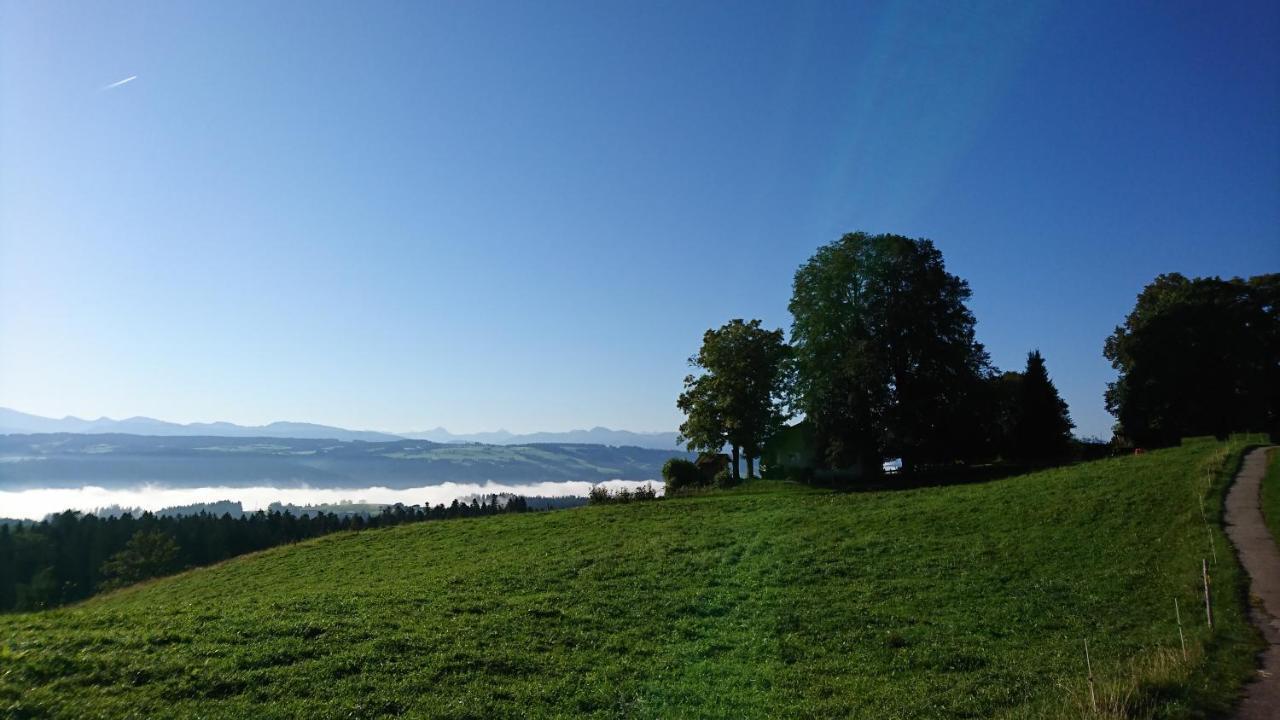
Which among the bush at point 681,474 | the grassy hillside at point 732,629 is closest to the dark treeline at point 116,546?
the bush at point 681,474

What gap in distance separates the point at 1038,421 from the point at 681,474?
2915 cm

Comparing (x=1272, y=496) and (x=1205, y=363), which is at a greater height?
(x=1205, y=363)

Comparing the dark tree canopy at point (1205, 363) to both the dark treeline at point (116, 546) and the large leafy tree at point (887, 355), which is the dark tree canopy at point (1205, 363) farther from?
the dark treeline at point (116, 546)

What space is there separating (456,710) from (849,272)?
4513 cm

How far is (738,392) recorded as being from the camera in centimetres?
5750

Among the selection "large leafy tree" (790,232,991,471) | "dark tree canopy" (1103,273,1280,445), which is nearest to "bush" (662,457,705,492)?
"large leafy tree" (790,232,991,471)

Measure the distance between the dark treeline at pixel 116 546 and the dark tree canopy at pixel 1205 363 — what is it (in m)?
66.3

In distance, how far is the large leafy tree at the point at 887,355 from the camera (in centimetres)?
4647

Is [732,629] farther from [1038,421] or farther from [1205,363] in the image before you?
[1205,363]

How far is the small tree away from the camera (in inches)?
2810

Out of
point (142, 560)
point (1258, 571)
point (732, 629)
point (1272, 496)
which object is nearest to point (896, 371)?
point (1272, 496)

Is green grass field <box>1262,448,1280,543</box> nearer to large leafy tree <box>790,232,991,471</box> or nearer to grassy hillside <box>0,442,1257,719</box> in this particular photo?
grassy hillside <box>0,442,1257,719</box>

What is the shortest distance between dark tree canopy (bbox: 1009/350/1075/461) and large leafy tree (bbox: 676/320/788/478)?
62.2 feet

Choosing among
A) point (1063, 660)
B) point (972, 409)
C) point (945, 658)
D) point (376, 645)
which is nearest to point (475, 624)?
point (376, 645)
